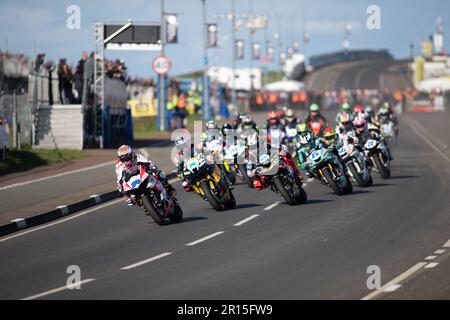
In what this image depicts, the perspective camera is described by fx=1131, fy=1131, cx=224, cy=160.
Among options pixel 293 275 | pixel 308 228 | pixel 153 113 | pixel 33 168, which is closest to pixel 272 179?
pixel 308 228

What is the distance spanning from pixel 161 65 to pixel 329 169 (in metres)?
28.4

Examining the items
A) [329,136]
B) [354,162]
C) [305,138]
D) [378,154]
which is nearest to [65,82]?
[378,154]

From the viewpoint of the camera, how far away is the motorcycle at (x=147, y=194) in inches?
717

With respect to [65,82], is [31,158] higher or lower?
lower

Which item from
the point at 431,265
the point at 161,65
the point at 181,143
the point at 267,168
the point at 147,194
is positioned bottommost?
the point at 431,265

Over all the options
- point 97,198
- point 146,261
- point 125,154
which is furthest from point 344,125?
point 146,261

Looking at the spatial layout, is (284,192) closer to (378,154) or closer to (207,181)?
(207,181)

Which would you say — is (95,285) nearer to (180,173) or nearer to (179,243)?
(179,243)

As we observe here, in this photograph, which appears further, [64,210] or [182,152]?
[64,210]

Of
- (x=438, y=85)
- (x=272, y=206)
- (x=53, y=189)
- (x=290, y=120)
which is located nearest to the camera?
(x=272, y=206)

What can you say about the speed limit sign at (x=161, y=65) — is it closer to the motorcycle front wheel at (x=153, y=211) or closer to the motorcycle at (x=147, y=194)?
the motorcycle at (x=147, y=194)

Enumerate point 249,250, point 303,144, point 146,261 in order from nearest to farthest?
point 146,261 → point 249,250 → point 303,144

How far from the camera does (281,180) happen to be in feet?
68.4

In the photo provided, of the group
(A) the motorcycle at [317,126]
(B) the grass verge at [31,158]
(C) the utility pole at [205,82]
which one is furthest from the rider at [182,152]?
(C) the utility pole at [205,82]
